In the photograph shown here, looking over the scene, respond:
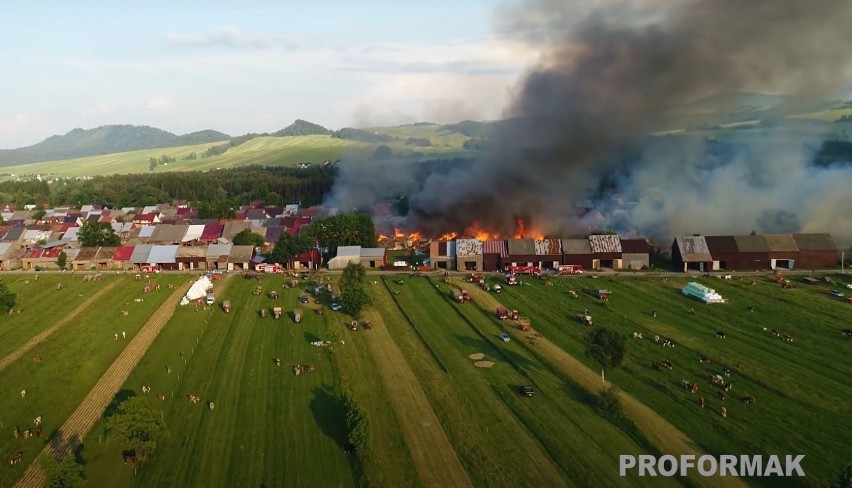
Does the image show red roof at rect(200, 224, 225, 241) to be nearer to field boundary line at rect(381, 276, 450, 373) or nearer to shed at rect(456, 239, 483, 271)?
field boundary line at rect(381, 276, 450, 373)

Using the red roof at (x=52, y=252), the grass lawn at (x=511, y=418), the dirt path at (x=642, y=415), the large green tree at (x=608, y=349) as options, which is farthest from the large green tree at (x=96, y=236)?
the large green tree at (x=608, y=349)

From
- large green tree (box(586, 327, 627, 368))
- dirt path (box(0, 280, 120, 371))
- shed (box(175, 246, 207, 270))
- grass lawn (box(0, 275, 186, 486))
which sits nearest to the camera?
grass lawn (box(0, 275, 186, 486))

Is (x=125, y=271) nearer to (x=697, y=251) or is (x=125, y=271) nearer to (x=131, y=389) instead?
(x=131, y=389)

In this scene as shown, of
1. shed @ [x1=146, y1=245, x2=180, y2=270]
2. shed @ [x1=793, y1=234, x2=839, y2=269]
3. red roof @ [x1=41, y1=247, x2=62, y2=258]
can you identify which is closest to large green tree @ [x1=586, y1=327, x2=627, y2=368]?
shed @ [x1=793, y1=234, x2=839, y2=269]

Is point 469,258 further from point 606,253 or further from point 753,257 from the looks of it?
point 753,257

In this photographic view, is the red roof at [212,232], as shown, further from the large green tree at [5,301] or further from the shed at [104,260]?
the large green tree at [5,301]

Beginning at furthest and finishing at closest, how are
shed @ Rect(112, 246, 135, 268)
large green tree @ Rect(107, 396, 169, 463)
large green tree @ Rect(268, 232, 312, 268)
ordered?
shed @ Rect(112, 246, 135, 268) < large green tree @ Rect(268, 232, 312, 268) < large green tree @ Rect(107, 396, 169, 463)
